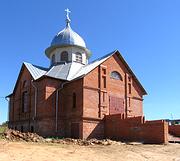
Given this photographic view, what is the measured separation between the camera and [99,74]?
93.6 ft

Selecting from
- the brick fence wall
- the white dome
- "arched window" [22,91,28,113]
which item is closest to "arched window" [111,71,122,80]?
the brick fence wall

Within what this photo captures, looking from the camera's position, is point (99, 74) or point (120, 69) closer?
point (99, 74)

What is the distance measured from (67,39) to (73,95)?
853cm

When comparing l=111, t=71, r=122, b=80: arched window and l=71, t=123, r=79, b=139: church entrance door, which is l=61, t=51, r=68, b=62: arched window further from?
l=71, t=123, r=79, b=139: church entrance door

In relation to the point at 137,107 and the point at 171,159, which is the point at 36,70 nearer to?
the point at 137,107

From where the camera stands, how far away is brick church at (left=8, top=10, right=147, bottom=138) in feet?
88.6

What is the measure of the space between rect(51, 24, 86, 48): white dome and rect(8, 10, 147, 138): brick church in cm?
15

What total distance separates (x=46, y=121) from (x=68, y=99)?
114 inches

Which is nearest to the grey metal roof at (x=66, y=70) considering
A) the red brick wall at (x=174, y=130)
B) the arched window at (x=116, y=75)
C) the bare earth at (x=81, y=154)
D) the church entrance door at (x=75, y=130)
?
the arched window at (x=116, y=75)

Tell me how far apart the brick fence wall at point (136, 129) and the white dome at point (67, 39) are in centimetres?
1044

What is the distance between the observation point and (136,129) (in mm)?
24625

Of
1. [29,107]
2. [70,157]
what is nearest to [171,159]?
[70,157]

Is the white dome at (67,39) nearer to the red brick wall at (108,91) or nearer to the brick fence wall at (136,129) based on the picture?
the red brick wall at (108,91)

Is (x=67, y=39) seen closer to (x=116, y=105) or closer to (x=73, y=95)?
(x=73, y=95)
